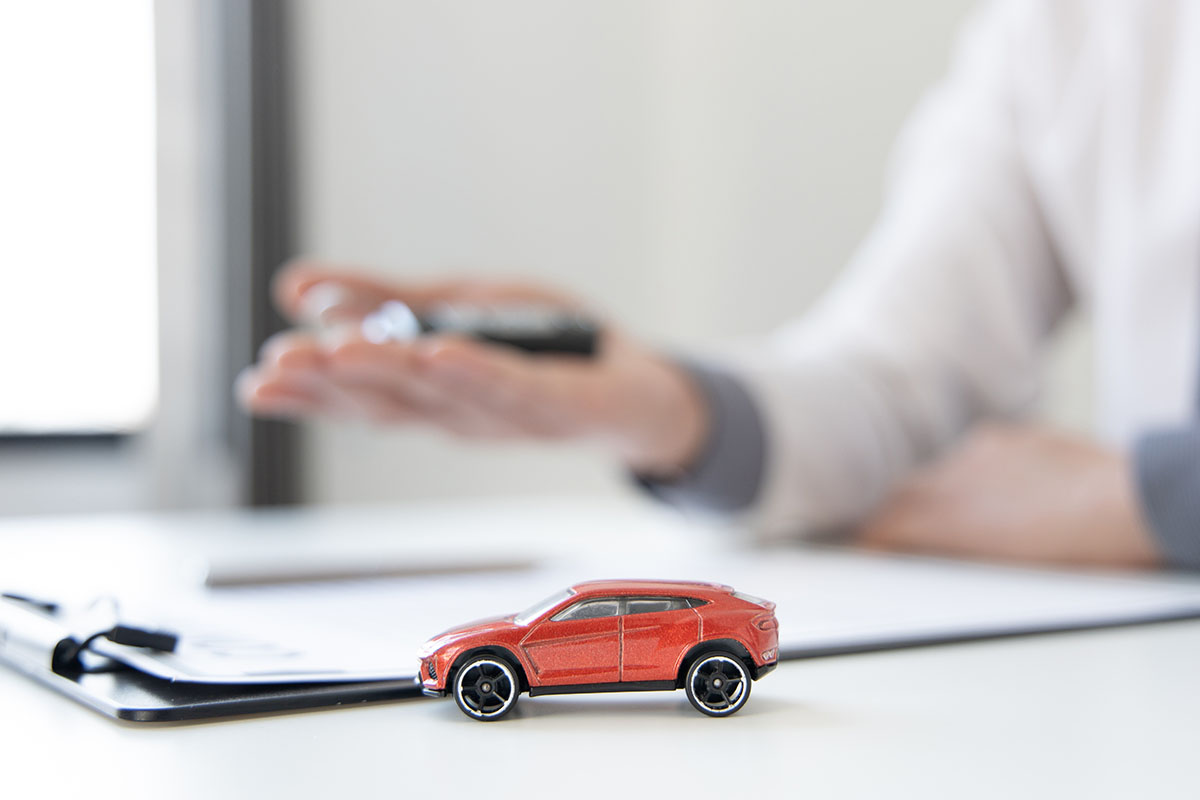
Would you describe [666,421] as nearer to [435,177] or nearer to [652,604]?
[652,604]

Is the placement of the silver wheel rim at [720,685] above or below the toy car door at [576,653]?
below

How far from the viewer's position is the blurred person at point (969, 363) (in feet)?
2.08

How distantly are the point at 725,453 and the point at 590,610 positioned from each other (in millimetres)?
479

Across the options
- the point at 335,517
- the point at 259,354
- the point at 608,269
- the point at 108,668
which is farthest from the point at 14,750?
the point at 608,269

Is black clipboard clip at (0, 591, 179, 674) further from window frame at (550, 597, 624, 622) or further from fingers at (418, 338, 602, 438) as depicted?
fingers at (418, 338, 602, 438)

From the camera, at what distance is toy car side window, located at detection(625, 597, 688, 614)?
0.27m

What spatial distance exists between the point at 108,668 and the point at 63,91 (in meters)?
1.50

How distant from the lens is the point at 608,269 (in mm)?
2104

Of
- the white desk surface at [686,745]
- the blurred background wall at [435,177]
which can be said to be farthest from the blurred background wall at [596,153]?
the white desk surface at [686,745]

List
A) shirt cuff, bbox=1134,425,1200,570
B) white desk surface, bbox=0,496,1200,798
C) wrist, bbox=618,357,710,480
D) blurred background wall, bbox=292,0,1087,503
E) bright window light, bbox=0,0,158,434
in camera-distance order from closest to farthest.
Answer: white desk surface, bbox=0,496,1200,798, shirt cuff, bbox=1134,425,1200,570, wrist, bbox=618,357,710,480, bright window light, bbox=0,0,158,434, blurred background wall, bbox=292,0,1087,503

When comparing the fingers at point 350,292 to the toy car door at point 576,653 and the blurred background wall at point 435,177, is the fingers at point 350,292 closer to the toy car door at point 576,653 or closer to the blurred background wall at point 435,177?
the toy car door at point 576,653

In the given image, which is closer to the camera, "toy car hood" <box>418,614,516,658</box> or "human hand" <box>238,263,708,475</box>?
"toy car hood" <box>418,614,516,658</box>

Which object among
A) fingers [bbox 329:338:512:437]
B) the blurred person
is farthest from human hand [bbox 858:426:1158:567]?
fingers [bbox 329:338:512:437]

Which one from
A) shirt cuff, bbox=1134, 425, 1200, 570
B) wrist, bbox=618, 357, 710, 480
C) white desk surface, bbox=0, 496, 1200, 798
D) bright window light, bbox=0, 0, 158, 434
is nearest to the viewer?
white desk surface, bbox=0, 496, 1200, 798
